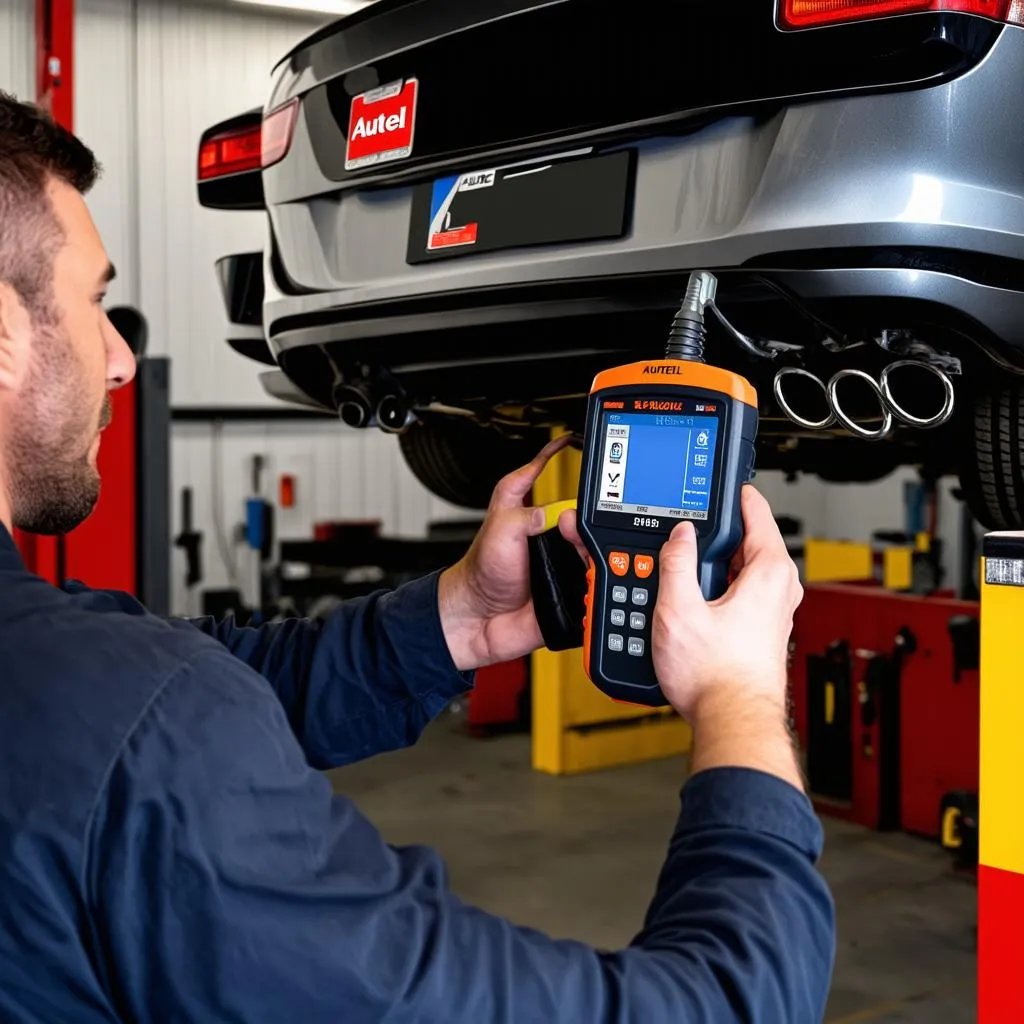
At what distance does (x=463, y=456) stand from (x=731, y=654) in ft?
5.87

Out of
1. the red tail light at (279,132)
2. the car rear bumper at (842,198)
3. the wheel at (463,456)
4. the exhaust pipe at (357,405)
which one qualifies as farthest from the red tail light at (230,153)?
the car rear bumper at (842,198)

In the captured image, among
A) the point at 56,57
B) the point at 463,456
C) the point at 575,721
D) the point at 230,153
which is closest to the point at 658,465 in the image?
the point at 230,153

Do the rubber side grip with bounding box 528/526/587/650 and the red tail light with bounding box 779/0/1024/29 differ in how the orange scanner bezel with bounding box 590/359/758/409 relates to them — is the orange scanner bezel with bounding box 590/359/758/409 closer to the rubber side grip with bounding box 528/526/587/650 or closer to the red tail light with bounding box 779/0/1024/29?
the rubber side grip with bounding box 528/526/587/650

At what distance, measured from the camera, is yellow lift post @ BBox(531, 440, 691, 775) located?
4801 mm

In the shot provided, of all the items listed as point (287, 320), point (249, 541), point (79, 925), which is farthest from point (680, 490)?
point (249, 541)

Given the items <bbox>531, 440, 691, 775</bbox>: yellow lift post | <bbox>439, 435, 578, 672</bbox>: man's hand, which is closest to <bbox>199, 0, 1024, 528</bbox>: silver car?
<bbox>439, 435, 578, 672</bbox>: man's hand

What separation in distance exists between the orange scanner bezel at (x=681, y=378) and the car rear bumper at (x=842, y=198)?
14.8 inches

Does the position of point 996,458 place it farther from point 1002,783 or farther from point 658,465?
point 658,465

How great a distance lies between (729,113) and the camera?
57.5 inches

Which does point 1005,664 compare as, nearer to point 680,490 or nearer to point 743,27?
point 680,490

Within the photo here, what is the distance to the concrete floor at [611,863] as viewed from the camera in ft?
9.06

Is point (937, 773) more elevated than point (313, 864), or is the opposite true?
point (313, 864)

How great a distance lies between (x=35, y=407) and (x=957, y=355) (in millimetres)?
1109

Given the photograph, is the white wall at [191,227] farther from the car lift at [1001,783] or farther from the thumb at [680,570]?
the thumb at [680,570]
